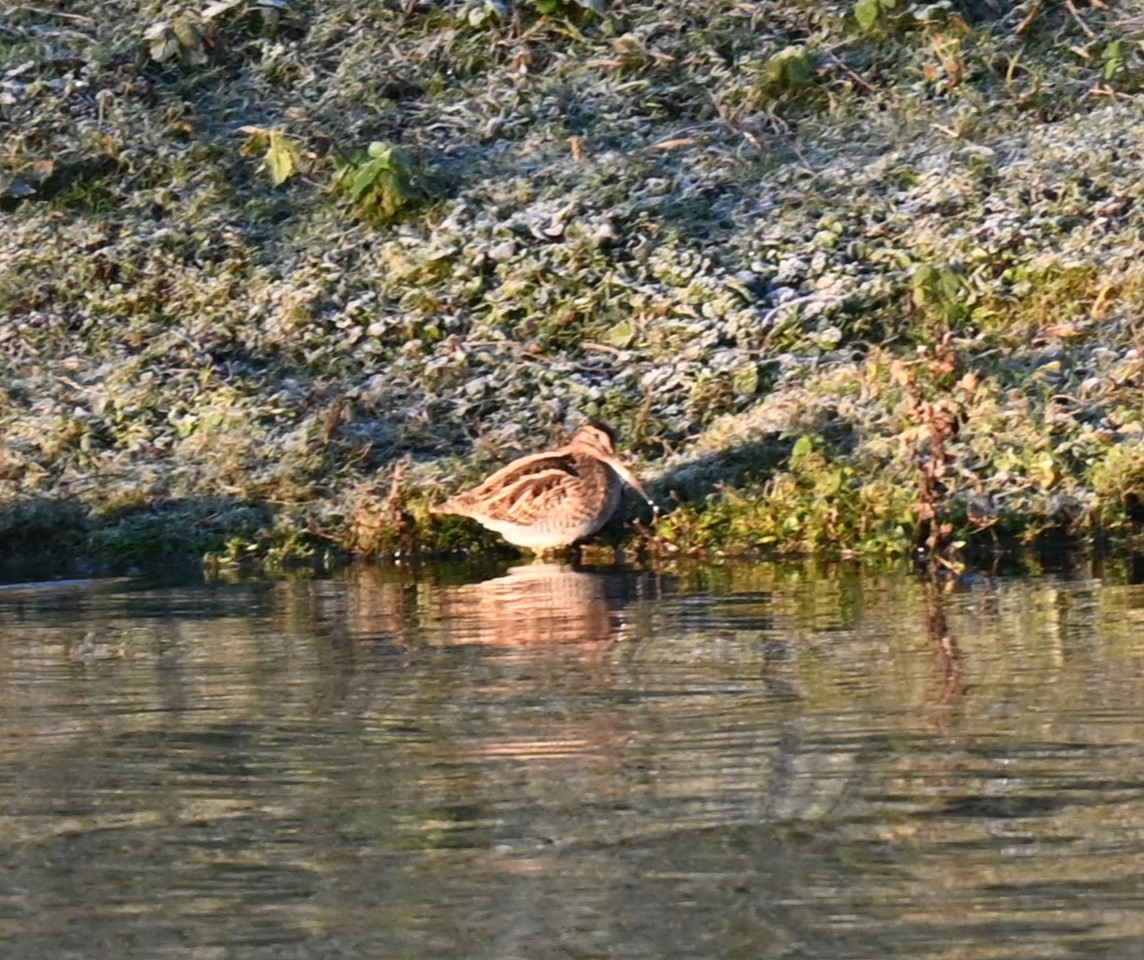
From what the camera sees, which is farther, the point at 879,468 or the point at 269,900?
the point at 879,468

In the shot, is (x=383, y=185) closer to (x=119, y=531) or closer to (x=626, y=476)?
(x=119, y=531)

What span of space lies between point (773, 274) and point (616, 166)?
4.63ft

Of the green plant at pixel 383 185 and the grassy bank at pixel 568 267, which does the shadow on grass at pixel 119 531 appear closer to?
the grassy bank at pixel 568 267

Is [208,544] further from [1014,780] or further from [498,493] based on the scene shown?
[1014,780]

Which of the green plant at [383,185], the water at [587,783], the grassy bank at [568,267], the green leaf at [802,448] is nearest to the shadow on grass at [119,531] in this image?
the grassy bank at [568,267]

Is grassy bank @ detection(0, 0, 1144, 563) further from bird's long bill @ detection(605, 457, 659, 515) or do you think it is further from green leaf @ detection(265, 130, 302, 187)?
bird's long bill @ detection(605, 457, 659, 515)

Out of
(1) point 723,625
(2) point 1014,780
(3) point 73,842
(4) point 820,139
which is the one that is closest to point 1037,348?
(4) point 820,139

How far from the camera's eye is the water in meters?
4.39

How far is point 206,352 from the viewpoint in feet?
39.4

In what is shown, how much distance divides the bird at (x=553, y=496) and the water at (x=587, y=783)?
1.51 metres

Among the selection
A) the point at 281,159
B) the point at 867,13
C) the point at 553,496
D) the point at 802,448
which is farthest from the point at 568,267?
the point at 867,13

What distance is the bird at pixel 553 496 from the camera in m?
10.0

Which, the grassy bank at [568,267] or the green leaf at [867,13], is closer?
the grassy bank at [568,267]

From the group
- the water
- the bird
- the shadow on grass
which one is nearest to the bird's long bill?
the bird
